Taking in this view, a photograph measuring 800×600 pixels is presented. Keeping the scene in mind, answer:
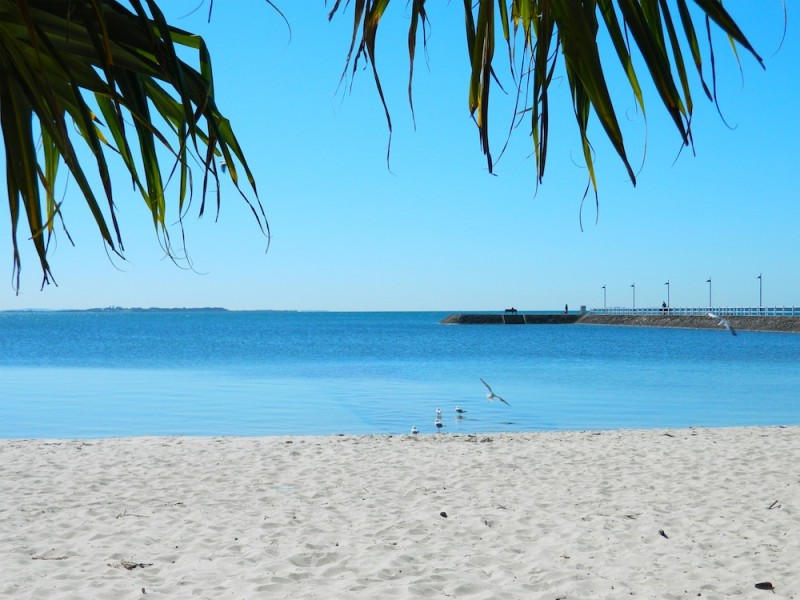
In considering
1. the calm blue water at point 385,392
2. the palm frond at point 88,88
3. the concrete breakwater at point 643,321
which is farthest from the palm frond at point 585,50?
the concrete breakwater at point 643,321

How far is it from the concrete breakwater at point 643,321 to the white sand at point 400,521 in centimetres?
5570

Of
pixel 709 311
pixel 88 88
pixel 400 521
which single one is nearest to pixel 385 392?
pixel 400 521

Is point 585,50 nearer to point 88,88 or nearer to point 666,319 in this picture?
point 88,88

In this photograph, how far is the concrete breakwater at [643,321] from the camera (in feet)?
203

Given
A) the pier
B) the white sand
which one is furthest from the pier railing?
the white sand

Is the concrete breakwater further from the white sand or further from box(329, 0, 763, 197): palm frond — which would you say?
box(329, 0, 763, 197): palm frond

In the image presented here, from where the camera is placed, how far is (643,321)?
86.7 meters

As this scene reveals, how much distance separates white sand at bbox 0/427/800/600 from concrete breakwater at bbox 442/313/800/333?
55.7 meters

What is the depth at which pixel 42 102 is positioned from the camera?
1079 millimetres

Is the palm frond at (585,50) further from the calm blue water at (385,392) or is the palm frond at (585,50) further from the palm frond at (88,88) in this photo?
the calm blue water at (385,392)

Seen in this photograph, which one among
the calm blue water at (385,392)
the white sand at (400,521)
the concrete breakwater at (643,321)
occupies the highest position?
the concrete breakwater at (643,321)

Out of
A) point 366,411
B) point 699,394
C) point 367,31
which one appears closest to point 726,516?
point 367,31

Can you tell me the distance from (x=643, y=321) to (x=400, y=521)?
83926 mm

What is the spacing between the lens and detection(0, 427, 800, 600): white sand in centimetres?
492
